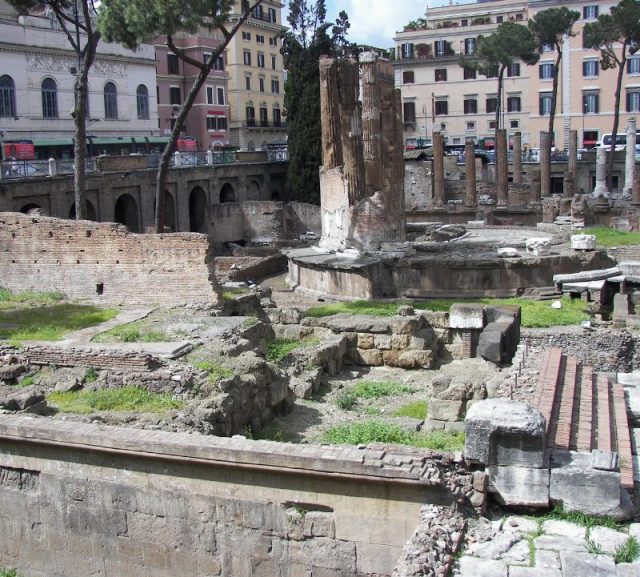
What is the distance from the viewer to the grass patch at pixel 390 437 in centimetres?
1014

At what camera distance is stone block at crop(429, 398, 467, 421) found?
11.6 meters

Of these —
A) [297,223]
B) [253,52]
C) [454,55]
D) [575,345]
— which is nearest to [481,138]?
[454,55]

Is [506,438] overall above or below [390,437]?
above

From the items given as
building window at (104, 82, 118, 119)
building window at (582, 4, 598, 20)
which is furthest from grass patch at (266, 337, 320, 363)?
building window at (582, 4, 598, 20)

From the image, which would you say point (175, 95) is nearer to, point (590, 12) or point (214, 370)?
point (590, 12)

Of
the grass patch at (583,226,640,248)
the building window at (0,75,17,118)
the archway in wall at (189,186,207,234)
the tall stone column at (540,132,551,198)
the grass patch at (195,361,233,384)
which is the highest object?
the building window at (0,75,17,118)

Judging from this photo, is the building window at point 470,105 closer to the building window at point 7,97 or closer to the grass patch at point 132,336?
the building window at point 7,97

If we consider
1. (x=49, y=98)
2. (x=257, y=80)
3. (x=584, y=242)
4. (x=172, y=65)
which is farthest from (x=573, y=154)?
(x=257, y=80)

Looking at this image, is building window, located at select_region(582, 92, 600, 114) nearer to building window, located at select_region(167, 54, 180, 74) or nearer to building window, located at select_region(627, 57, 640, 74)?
building window, located at select_region(627, 57, 640, 74)

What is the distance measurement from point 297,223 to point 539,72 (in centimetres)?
2635

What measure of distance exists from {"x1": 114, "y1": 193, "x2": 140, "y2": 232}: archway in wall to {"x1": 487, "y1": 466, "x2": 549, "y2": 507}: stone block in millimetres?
26310

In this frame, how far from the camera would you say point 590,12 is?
54156 millimetres

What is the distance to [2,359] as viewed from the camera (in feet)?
40.5

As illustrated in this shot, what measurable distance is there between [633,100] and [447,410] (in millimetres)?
45803
